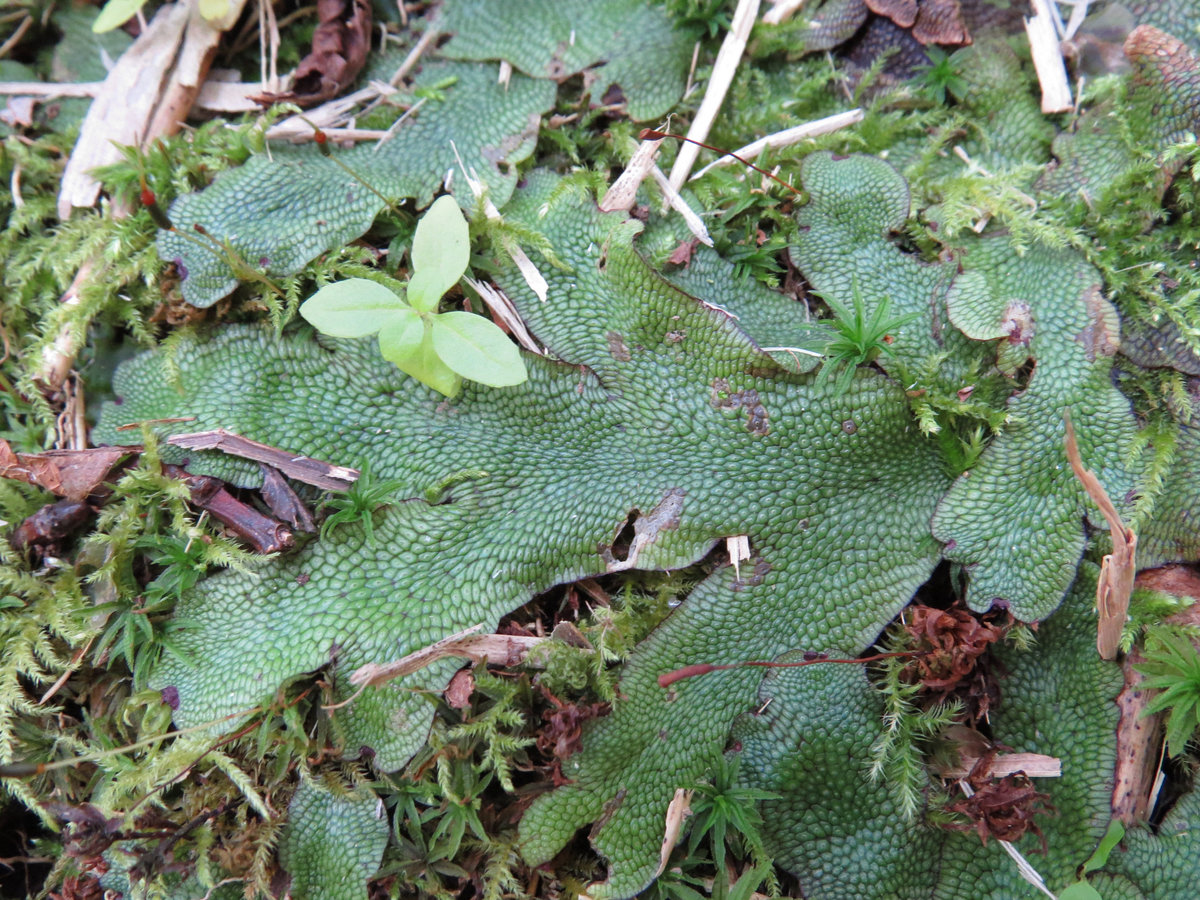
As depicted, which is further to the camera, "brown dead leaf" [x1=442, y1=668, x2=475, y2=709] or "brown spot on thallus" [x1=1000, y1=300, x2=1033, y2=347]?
"brown spot on thallus" [x1=1000, y1=300, x2=1033, y2=347]

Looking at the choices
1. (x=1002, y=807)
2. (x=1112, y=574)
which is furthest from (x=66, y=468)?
(x=1112, y=574)

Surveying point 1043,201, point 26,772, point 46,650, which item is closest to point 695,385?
point 1043,201

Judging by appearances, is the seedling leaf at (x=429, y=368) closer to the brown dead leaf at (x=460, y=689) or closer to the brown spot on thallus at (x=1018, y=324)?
the brown dead leaf at (x=460, y=689)

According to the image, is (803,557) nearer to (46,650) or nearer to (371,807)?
(371,807)

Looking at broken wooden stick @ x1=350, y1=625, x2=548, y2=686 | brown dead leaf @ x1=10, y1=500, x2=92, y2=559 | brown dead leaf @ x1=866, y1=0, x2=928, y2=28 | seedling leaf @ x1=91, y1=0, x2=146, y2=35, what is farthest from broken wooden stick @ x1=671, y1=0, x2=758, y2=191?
brown dead leaf @ x1=10, y1=500, x2=92, y2=559

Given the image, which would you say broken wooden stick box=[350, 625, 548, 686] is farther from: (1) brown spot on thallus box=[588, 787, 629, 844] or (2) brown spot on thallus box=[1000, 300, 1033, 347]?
(2) brown spot on thallus box=[1000, 300, 1033, 347]

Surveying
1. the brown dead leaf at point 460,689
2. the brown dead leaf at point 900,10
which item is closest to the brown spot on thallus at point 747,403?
the brown dead leaf at point 460,689
